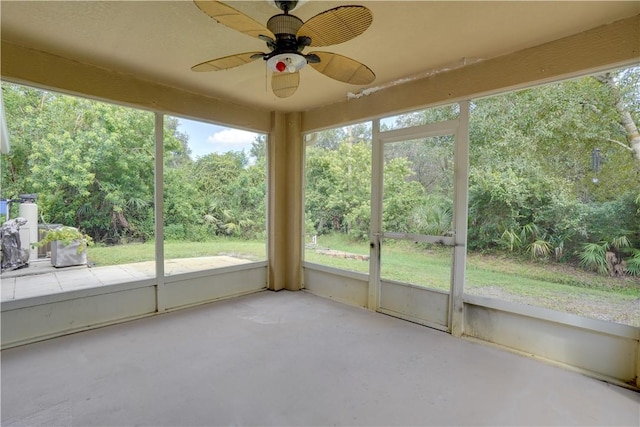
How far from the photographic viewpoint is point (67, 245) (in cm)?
315

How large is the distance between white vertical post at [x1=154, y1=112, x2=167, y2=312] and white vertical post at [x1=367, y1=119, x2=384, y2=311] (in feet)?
7.88

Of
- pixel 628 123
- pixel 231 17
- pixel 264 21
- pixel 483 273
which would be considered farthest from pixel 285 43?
pixel 483 273

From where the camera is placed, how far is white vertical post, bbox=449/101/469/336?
3.01m

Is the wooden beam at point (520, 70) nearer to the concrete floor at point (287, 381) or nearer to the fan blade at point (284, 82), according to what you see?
the fan blade at point (284, 82)

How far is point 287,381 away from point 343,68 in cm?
216

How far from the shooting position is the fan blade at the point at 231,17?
1433 millimetres

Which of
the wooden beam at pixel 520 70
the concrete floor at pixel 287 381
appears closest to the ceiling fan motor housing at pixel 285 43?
the wooden beam at pixel 520 70

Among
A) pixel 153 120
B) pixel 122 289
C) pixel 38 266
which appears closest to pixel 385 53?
pixel 153 120

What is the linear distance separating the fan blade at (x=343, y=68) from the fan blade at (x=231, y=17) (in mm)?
358

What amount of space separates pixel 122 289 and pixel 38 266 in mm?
758

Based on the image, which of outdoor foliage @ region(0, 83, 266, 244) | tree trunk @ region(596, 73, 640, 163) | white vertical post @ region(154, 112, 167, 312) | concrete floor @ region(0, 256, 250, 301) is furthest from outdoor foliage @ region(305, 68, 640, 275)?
concrete floor @ region(0, 256, 250, 301)

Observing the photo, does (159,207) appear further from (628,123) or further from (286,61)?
(628,123)

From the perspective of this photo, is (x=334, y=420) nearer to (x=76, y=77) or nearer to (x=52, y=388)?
(x=52, y=388)

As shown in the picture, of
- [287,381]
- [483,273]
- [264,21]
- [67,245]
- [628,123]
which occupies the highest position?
[264,21]
